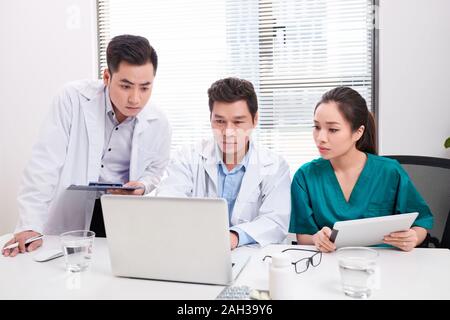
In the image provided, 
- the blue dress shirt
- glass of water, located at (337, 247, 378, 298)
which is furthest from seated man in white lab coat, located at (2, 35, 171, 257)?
glass of water, located at (337, 247, 378, 298)

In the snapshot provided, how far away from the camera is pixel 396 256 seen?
1.23 metres

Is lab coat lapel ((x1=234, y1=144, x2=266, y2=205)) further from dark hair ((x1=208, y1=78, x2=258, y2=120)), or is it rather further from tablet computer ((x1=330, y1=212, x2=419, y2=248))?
tablet computer ((x1=330, y1=212, x2=419, y2=248))

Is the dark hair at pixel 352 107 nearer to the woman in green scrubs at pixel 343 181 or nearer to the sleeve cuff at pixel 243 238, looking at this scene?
the woman in green scrubs at pixel 343 181

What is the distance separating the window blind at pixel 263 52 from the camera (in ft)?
9.12

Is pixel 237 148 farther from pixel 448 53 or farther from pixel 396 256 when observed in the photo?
pixel 448 53

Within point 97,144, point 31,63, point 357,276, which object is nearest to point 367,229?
point 357,276

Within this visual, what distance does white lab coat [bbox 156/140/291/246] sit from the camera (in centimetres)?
146

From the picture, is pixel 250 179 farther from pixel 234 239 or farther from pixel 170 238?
pixel 170 238

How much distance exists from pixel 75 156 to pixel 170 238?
3.23ft

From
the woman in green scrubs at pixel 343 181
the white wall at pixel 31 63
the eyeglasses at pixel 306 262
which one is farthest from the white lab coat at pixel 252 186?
the white wall at pixel 31 63

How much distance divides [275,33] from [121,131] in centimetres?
146

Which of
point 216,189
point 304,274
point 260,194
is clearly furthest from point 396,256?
point 216,189

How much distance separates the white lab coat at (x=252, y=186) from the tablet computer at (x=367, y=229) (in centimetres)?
26

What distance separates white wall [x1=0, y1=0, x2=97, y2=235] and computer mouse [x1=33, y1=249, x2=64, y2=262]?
6.49 feet
